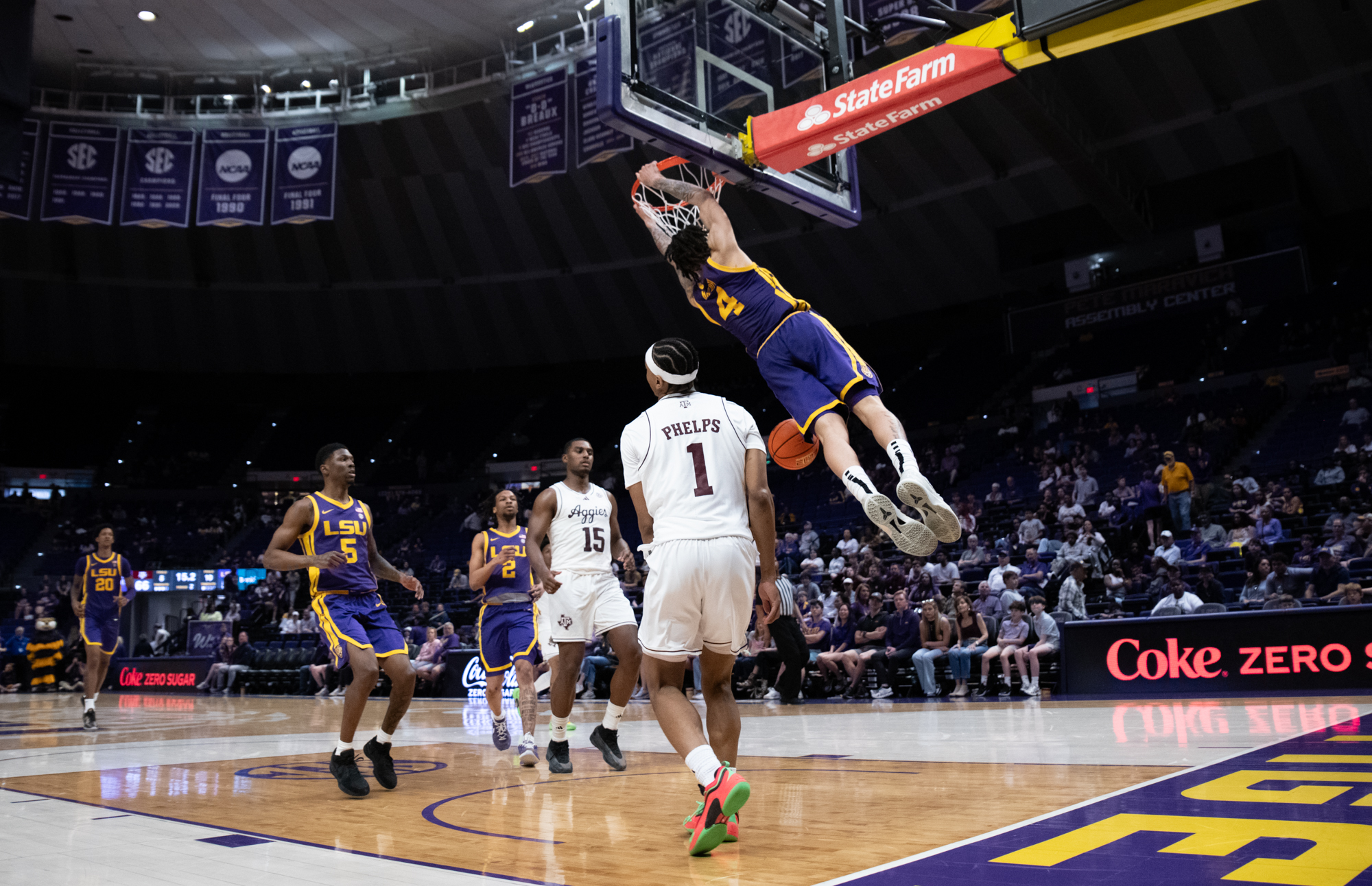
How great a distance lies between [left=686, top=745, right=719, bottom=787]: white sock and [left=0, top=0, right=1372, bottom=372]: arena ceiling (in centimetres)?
1578

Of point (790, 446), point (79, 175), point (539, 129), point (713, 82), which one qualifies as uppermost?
point (79, 175)

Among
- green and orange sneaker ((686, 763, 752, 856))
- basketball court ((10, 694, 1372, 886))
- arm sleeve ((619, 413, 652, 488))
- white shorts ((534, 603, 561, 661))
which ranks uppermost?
arm sleeve ((619, 413, 652, 488))

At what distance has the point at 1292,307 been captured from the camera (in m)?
22.0

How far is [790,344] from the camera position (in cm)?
507

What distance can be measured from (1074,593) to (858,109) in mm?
7319

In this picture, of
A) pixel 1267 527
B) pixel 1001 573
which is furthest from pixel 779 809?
pixel 1267 527

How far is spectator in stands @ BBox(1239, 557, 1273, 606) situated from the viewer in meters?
11.5

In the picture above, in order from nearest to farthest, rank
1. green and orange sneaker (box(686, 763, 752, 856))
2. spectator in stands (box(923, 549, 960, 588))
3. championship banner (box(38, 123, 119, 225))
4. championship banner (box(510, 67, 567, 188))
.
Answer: green and orange sneaker (box(686, 763, 752, 856)), spectator in stands (box(923, 549, 960, 588)), championship banner (box(510, 67, 567, 188)), championship banner (box(38, 123, 119, 225))

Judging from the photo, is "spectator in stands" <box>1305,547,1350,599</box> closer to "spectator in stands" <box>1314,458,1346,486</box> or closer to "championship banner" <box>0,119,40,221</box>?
"spectator in stands" <box>1314,458,1346,486</box>

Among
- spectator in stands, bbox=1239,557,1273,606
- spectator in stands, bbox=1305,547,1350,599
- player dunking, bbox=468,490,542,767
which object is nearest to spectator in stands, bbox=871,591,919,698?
spectator in stands, bbox=1239,557,1273,606

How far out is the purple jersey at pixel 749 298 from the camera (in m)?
5.15

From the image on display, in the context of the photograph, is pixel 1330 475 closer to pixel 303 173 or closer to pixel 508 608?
pixel 508 608

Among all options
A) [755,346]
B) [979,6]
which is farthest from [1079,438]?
[755,346]

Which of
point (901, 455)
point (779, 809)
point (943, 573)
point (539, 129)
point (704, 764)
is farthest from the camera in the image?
point (539, 129)
